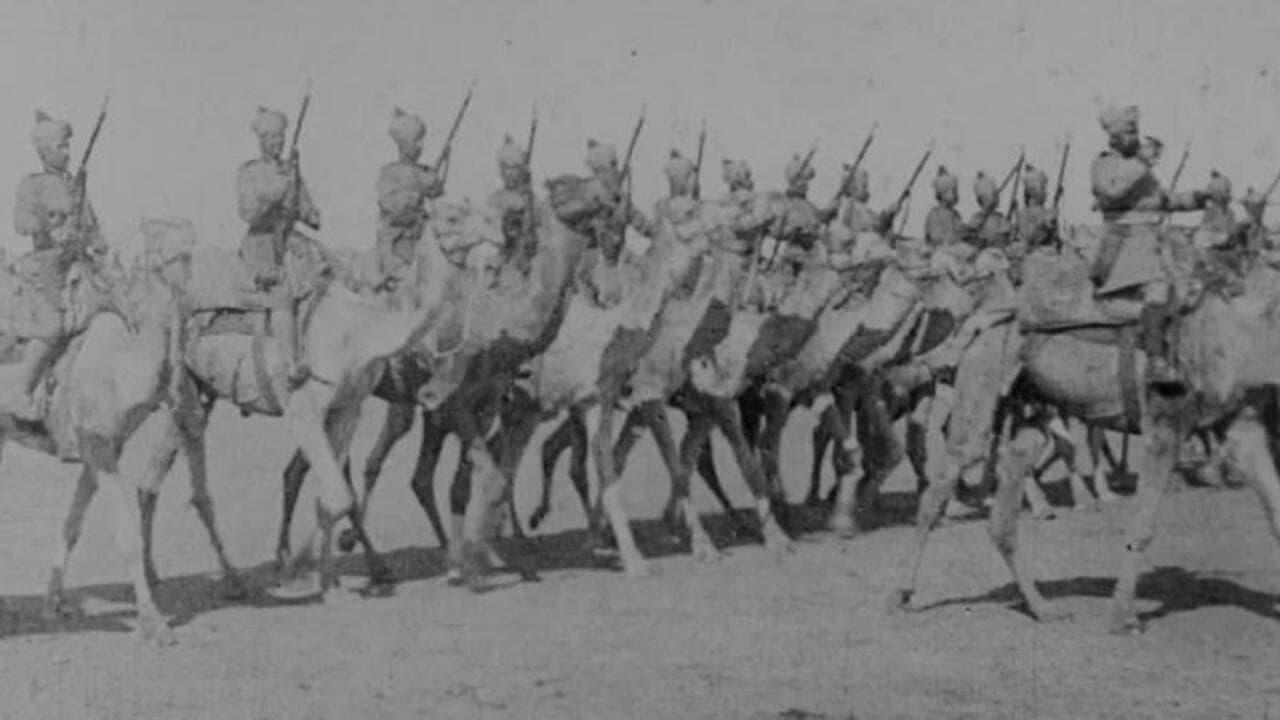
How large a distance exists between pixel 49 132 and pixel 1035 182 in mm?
9654

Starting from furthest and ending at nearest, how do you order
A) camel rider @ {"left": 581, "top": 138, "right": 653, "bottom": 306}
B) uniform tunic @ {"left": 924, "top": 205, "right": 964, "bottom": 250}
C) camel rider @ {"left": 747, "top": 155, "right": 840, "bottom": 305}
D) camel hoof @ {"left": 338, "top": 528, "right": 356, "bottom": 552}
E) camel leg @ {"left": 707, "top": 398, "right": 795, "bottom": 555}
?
uniform tunic @ {"left": 924, "top": 205, "right": 964, "bottom": 250} → camel rider @ {"left": 747, "top": 155, "right": 840, "bottom": 305} → camel leg @ {"left": 707, "top": 398, "right": 795, "bottom": 555} → camel hoof @ {"left": 338, "top": 528, "right": 356, "bottom": 552} → camel rider @ {"left": 581, "top": 138, "right": 653, "bottom": 306}

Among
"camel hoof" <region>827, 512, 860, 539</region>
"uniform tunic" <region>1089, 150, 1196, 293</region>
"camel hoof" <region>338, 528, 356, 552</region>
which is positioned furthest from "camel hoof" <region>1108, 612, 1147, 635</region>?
"camel hoof" <region>338, 528, 356, 552</region>

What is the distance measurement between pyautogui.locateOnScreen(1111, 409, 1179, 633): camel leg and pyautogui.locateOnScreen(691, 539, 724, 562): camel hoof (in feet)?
14.0

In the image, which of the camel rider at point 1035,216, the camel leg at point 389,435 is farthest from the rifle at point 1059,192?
the camel leg at point 389,435

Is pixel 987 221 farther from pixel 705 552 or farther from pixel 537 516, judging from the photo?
pixel 705 552

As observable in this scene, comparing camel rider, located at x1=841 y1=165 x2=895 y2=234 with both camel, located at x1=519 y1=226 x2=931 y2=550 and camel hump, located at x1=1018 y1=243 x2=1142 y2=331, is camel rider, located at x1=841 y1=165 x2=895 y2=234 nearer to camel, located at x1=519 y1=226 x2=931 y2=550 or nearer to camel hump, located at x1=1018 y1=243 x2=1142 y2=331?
camel, located at x1=519 y1=226 x2=931 y2=550

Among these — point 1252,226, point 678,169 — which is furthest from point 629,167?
point 1252,226

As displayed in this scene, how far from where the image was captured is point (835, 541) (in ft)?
55.7

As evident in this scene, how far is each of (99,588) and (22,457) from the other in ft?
36.1

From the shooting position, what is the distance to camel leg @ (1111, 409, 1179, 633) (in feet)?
39.1

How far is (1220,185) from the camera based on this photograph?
20312 millimetres

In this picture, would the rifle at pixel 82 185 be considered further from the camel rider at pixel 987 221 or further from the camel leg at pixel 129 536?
the camel rider at pixel 987 221

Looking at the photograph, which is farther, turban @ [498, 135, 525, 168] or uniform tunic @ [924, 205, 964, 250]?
uniform tunic @ [924, 205, 964, 250]

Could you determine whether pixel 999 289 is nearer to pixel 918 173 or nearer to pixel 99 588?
pixel 918 173
